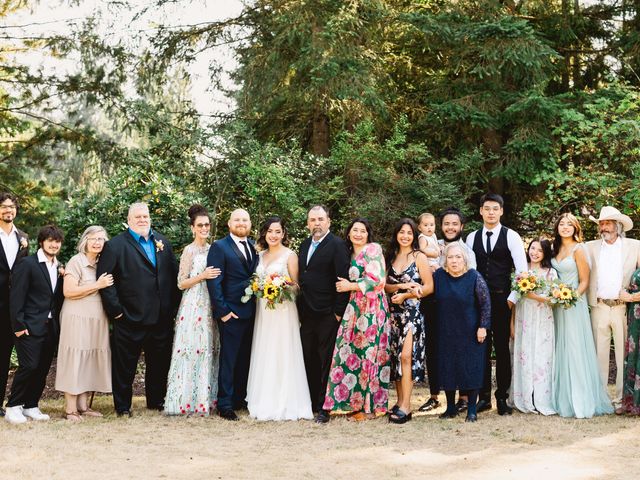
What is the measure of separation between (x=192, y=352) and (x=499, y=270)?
3221 millimetres

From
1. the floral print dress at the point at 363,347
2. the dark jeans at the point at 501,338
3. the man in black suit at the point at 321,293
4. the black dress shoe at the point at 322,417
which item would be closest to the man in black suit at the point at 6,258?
the man in black suit at the point at 321,293

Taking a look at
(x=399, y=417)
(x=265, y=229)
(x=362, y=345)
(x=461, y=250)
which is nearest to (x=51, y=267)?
(x=265, y=229)

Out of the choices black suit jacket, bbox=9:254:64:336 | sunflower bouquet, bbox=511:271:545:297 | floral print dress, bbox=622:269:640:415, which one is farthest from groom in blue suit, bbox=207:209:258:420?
floral print dress, bbox=622:269:640:415

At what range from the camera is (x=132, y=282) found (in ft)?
24.2

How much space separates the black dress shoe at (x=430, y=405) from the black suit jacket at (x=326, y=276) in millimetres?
1472

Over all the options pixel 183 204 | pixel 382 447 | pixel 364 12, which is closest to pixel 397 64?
pixel 364 12

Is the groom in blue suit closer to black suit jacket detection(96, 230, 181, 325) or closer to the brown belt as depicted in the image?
black suit jacket detection(96, 230, 181, 325)

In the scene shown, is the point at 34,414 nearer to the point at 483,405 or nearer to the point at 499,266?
the point at 483,405

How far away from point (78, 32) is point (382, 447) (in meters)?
9.78

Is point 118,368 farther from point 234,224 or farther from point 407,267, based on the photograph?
point 407,267

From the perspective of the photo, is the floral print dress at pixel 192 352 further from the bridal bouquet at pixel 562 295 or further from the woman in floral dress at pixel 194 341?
the bridal bouquet at pixel 562 295

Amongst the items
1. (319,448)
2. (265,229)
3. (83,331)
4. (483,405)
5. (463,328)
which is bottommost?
(319,448)

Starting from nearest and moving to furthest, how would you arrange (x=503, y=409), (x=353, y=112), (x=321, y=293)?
(x=321, y=293) → (x=503, y=409) → (x=353, y=112)

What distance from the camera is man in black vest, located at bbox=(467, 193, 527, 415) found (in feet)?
24.7
